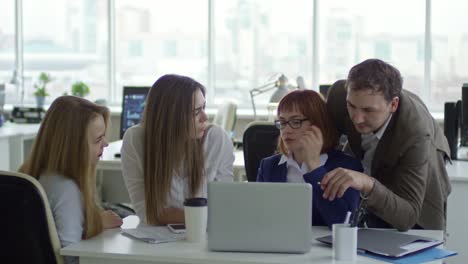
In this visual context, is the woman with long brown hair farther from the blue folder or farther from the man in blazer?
the blue folder

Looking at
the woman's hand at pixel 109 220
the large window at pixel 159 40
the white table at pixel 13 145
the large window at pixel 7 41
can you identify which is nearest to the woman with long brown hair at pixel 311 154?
the woman's hand at pixel 109 220

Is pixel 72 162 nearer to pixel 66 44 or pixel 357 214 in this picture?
pixel 357 214

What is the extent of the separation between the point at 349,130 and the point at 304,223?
1.96ft

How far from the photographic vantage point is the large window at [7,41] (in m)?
7.55

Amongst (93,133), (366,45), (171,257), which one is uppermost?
(366,45)

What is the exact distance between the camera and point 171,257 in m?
2.32

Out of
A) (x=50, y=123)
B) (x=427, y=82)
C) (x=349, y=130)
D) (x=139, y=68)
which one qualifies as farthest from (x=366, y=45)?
(x=50, y=123)

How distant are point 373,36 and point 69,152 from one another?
4.60 metres

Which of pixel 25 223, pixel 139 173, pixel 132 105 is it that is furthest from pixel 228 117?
pixel 25 223

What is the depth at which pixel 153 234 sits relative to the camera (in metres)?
2.57

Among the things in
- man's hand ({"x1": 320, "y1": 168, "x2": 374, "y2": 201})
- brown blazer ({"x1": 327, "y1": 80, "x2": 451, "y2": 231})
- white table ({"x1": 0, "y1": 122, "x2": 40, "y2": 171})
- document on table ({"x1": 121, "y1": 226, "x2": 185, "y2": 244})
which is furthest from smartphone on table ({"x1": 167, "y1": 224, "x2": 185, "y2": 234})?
white table ({"x1": 0, "y1": 122, "x2": 40, "y2": 171})

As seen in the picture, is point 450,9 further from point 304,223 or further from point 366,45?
point 304,223

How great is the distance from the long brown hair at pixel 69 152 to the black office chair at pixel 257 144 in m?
1.50

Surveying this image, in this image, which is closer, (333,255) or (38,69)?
(333,255)
